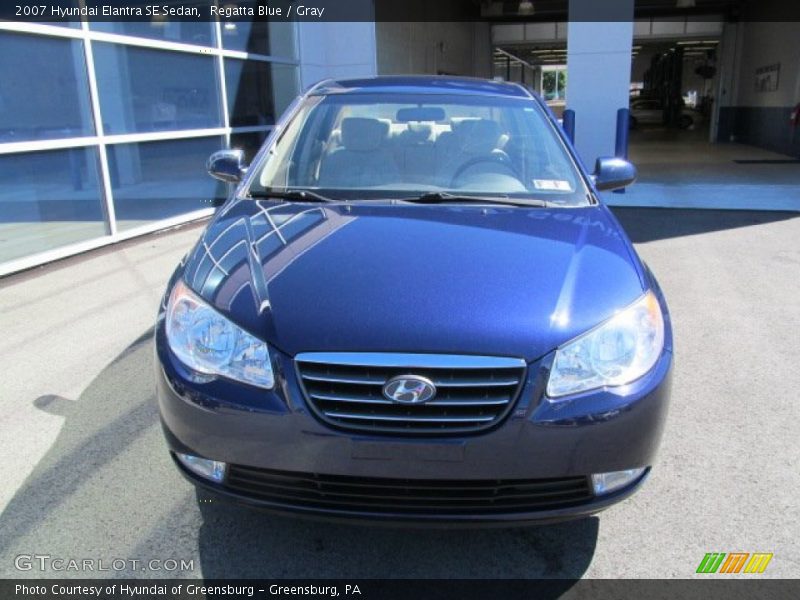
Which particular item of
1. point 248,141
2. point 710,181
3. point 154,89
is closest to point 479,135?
point 154,89

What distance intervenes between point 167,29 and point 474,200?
22.4 ft

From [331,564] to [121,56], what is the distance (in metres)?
6.94

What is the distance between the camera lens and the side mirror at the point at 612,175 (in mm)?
3666

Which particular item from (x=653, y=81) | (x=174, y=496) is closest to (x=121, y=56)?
(x=174, y=496)

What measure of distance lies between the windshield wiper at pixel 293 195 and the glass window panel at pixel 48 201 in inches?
160

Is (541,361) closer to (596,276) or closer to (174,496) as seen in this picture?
(596,276)

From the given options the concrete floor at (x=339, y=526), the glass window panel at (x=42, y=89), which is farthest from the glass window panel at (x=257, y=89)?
the concrete floor at (x=339, y=526)

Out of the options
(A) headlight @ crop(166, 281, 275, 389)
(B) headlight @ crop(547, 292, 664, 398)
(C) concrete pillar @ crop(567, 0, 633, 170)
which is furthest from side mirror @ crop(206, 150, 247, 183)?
(C) concrete pillar @ crop(567, 0, 633, 170)

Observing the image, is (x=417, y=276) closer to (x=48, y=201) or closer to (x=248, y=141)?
(x=48, y=201)

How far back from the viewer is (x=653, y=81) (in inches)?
1625

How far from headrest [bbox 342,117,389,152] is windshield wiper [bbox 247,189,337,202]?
47 cm

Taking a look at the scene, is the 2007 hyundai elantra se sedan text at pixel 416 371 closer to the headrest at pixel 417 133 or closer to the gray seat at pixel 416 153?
the gray seat at pixel 416 153

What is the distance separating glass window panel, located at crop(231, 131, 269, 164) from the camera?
9.88 meters

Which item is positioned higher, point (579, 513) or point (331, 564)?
point (579, 513)
